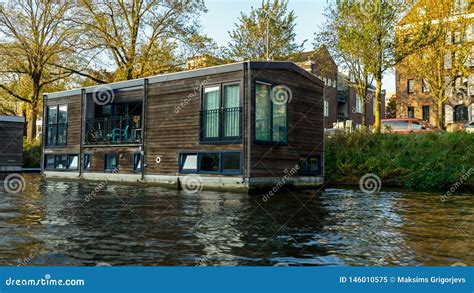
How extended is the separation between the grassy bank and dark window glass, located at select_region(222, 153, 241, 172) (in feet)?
29.1

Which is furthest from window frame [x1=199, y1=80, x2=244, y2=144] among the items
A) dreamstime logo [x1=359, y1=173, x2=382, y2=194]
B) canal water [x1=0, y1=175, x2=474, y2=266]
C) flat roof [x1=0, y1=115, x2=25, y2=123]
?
flat roof [x1=0, y1=115, x2=25, y2=123]

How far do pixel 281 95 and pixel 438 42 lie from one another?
16.7 meters

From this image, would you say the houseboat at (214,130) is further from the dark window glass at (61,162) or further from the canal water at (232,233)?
the canal water at (232,233)

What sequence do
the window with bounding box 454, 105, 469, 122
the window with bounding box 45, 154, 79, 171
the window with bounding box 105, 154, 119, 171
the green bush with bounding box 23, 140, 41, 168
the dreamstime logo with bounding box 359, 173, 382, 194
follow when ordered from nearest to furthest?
1. the dreamstime logo with bounding box 359, 173, 382, 194
2. the window with bounding box 105, 154, 119, 171
3. the window with bounding box 45, 154, 79, 171
4. the green bush with bounding box 23, 140, 41, 168
5. the window with bounding box 454, 105, 469, 122

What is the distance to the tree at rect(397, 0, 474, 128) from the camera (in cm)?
2822

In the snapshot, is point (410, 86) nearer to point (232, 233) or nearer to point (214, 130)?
point (214, 130)

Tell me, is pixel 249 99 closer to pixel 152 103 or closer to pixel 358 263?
pixel 152 103

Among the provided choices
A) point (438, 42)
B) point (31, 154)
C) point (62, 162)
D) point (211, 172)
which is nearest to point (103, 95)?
point (62, 162)

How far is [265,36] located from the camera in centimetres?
3594

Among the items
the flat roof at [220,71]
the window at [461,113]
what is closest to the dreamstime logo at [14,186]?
the flat roof at [220,71]

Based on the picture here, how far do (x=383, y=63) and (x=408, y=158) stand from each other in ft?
21.7

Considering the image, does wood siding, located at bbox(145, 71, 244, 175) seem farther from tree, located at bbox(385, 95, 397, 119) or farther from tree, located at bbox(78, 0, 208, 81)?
tree, located at bbox(385, 95, 397, 119)

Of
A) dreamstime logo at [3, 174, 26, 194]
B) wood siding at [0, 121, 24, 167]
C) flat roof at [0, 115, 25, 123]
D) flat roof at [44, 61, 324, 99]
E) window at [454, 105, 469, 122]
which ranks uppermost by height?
window at [454, 105, 469, 122]

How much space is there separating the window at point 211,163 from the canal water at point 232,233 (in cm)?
426
